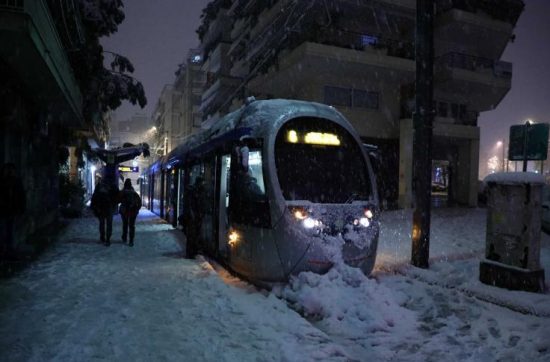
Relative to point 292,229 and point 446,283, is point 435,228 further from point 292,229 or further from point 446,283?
point 292,229

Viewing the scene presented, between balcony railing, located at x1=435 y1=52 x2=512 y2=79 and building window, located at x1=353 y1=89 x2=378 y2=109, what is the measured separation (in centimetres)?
385

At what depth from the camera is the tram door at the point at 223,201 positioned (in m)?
8.54

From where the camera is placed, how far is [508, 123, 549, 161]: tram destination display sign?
7.21m

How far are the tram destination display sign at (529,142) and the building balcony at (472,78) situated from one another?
1593 centimetres

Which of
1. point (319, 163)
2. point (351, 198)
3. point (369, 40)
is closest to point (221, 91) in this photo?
point (369, 40)

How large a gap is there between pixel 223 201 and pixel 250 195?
4.75 feet

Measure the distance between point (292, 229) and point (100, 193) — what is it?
7106 mm

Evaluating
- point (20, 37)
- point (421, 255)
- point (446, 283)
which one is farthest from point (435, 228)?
point (20, 37)

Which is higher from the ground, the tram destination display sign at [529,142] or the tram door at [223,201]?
the tram destination display sign at [529,142]

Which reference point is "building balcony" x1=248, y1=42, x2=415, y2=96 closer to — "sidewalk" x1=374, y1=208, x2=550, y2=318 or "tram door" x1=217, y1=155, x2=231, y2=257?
"sidewalk" x1=374, y1=208, x2=550, y2=318

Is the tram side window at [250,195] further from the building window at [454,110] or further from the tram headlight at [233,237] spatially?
the building window at [454,110]

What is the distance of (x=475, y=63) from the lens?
23312 millimetres

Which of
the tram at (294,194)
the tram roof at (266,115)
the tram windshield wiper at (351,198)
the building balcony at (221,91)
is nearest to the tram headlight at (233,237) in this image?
the tram at (294,194)

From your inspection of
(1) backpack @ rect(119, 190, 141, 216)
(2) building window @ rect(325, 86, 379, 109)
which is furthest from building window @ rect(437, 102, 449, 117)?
(1) backpack @ rect(119, 190, 141, 216)
